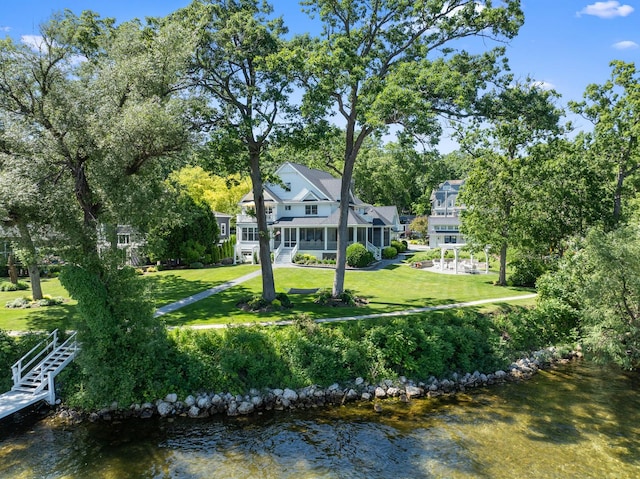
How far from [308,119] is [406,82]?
15.4 feet

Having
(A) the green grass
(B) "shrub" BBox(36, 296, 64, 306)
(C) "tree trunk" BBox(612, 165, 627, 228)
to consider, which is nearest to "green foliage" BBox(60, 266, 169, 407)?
(A) the green grass

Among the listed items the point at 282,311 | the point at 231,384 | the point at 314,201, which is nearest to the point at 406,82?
the point at 282,311

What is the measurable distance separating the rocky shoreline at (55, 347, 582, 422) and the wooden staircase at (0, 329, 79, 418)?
31.8 inches

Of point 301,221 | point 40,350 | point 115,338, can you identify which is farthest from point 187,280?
point 115,338

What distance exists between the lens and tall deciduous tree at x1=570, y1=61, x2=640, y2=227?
20.8 meters

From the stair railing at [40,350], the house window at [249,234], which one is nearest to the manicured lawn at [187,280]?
the house window at [249,234]

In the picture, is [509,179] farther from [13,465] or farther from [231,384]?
[13,465]

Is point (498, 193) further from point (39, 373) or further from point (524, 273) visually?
point (39, 373)

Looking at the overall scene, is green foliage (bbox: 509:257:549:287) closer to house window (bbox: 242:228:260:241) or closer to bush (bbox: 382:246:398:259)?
bush (bbox: 382:246:398:259)

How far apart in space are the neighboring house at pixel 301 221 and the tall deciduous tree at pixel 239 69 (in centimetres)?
1776

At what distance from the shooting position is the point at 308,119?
63.5ft

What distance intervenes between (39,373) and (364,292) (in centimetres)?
Result: 1561

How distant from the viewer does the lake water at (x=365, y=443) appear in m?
10.2

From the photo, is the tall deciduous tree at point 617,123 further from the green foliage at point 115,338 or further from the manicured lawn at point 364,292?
the green foliage at point 115,338
